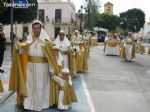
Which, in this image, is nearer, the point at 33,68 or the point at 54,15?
the point at 33,68

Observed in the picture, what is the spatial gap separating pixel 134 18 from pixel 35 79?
378ft

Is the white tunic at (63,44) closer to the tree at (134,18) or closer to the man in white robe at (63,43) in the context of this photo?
the man in white robe at (63,43)

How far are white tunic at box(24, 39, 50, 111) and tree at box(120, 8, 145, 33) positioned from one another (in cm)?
11177

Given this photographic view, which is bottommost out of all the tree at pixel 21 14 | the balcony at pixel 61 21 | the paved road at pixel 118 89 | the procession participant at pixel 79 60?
the paved road at pixel 118 89

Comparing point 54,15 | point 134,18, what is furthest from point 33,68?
point 134,18

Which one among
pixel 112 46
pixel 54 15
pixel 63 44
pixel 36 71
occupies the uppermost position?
pixel 54 15

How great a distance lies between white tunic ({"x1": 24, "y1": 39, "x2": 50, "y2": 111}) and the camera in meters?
10.0

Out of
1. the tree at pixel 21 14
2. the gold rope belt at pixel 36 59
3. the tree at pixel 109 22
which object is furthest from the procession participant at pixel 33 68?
the tree at pixel 109 22

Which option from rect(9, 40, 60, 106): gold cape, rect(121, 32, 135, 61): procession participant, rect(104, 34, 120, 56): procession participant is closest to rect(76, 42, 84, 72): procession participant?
rect(121, 32, 135, 61): procession participant

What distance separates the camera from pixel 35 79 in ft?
33.1

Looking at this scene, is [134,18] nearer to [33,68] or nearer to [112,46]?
[112,46]

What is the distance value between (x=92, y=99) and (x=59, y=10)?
77.0 meters

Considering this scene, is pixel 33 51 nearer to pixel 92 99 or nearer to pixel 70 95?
pixel 70 95

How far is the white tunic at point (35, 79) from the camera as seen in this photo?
10.0 meters
